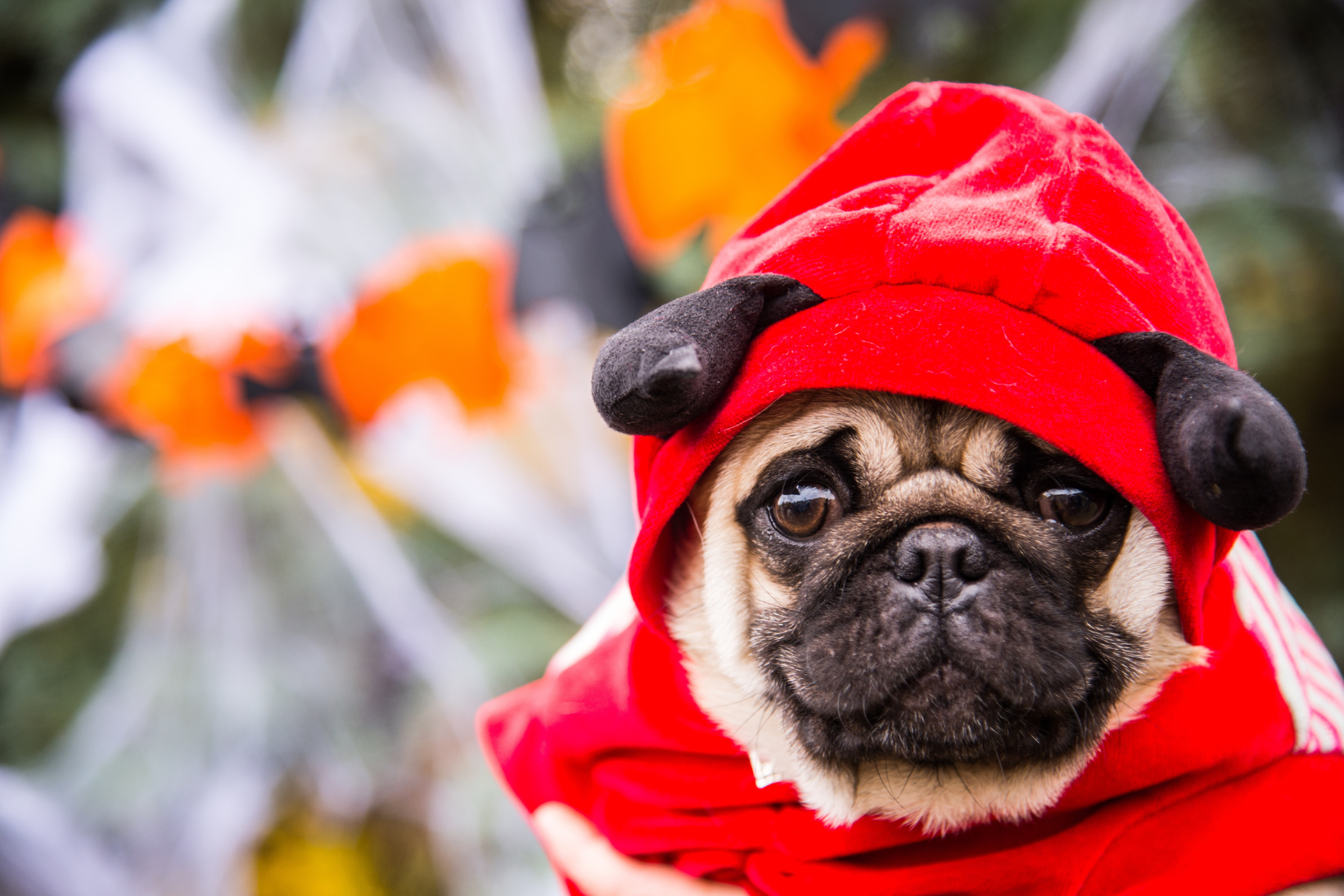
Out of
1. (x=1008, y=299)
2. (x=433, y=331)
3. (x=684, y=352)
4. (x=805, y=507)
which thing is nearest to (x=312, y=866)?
(x=433, y=331)

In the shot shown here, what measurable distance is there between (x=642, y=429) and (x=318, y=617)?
1.86 metres

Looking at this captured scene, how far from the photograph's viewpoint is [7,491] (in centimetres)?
230

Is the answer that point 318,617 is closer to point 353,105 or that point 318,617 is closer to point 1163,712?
point 353,105

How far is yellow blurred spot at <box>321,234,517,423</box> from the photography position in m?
1.69

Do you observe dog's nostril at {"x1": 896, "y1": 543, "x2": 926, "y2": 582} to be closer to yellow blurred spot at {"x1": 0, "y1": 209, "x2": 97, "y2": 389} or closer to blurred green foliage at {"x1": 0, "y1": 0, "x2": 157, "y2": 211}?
yellow blurred spot at {"x1": 0, "y1": 209, "x2": 97, "y2": 389}

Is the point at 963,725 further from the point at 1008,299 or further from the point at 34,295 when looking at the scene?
the point at 34,295

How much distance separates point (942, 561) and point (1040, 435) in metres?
0.11

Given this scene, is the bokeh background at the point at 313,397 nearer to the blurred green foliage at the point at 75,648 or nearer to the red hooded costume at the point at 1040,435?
the blurred green foliage at the point at 75,648

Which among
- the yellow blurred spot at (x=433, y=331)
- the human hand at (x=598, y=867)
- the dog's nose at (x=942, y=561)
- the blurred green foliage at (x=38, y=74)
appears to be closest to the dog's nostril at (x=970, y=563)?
the dog's nose at (x=942, y=561)

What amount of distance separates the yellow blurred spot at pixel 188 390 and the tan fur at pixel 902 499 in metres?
1.40

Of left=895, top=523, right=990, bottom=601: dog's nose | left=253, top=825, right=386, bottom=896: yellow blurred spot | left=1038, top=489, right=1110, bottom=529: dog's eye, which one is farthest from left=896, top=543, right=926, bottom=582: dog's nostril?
left=253, top=825, right=386, bottom=896: yellow blurred spot

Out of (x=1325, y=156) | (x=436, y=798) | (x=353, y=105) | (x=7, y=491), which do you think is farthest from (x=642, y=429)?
(x=7, y=491)

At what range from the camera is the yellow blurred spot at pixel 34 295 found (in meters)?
2.05

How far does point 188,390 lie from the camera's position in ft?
6.08
